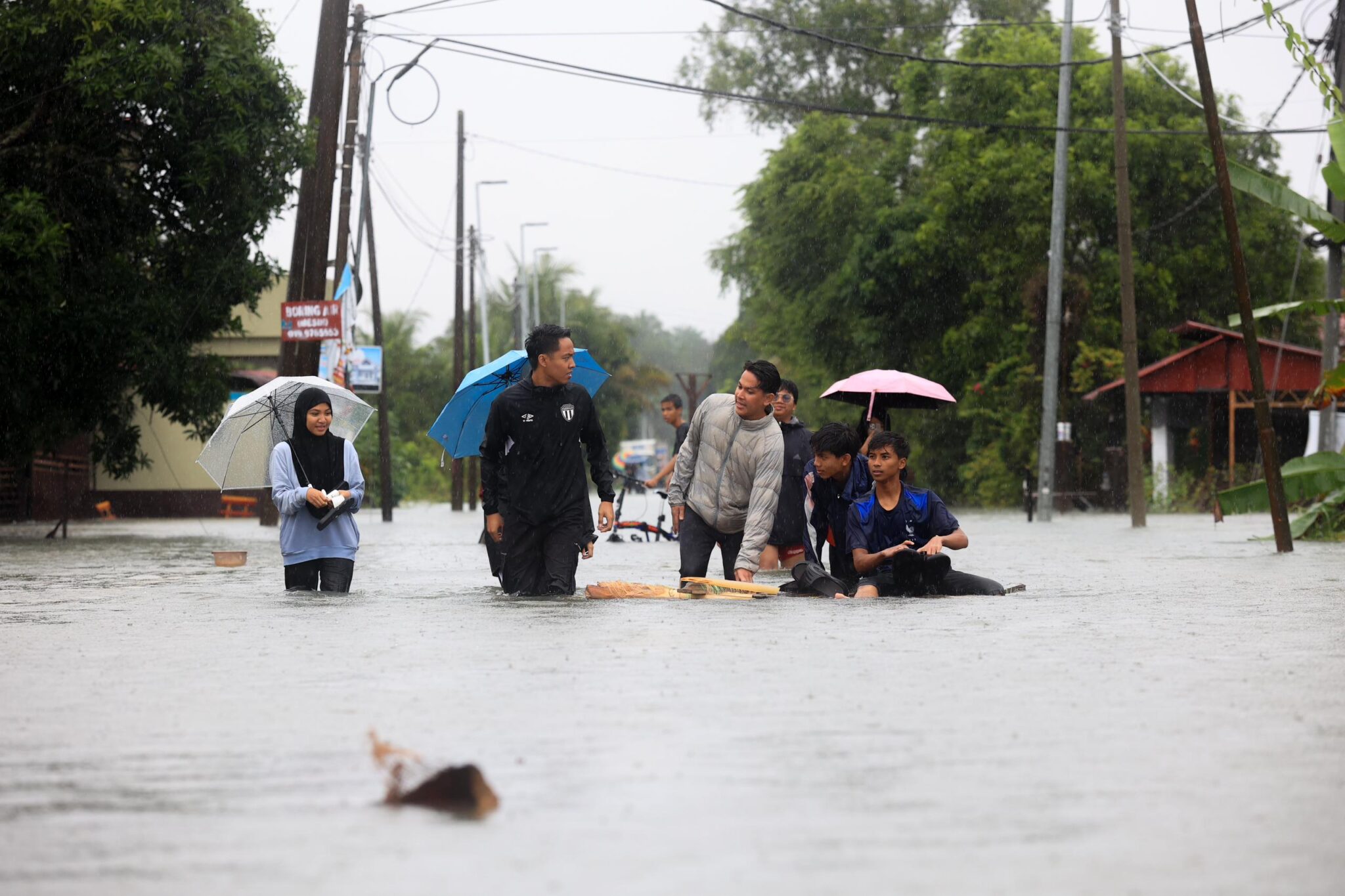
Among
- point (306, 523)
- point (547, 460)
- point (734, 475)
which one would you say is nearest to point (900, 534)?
point (734, 475)

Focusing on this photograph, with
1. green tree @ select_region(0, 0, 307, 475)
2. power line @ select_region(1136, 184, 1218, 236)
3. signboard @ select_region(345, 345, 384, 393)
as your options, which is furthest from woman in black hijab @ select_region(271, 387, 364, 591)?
power line @ select_region(1136, 184, 1218, 236)

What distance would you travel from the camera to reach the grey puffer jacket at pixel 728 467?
1241cm

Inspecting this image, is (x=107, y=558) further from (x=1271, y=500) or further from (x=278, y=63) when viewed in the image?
(x=1271, y=500)

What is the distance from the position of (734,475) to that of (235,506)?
32169mm

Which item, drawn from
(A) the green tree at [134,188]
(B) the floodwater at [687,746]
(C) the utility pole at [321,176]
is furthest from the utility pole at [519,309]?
(B) the floodwater at [687,746]

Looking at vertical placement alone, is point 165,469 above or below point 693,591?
above

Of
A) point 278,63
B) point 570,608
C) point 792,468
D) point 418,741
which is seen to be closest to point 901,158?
point 278,63

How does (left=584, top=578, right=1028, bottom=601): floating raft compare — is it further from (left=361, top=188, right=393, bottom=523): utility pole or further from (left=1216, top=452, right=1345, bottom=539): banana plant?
(left=361, top=188, right=393, bottom=523): utility pole

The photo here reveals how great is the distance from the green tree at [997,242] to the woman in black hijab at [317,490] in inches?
1349

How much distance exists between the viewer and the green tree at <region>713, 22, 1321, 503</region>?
155ft

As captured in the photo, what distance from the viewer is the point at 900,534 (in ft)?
41.4

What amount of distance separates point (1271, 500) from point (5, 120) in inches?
690

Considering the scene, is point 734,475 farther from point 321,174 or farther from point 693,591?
point 321,174

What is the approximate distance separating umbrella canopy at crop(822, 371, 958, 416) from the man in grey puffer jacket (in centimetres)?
299
